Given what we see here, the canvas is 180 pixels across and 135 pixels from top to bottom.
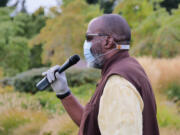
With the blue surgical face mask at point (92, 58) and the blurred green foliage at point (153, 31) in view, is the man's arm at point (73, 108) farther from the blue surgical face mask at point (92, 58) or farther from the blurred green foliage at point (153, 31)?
the blurred green foliage at point (153, 31)

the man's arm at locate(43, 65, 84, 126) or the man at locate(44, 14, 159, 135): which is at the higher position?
the man at locate(44, 14, 159, 135)

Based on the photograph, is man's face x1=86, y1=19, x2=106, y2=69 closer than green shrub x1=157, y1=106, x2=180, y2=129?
Yes

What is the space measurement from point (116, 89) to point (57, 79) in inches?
37.3

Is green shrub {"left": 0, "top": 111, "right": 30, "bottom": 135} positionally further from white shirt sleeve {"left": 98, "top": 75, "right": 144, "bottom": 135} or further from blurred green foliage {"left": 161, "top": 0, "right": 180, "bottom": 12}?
blurred green foliage {"left": 161, "top": 0, "right": 180, "bottom": 12}

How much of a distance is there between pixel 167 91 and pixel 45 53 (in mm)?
7637

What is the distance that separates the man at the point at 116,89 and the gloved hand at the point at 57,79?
40 cm

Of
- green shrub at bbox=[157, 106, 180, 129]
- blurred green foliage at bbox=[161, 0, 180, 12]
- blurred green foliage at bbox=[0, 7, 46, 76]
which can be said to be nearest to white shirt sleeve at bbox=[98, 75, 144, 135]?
green shrub at bbox=[157, 106, 180, 129]

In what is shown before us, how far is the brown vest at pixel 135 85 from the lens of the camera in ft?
6.27

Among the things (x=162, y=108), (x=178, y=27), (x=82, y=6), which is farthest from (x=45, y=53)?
(x=162, y=108)

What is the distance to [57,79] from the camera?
2646mm

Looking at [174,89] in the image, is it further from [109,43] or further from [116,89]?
[116,89]

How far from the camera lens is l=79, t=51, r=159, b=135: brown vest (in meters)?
1.91

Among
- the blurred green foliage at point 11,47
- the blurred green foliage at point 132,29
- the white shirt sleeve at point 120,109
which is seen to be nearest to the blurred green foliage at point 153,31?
the blurred green foliage at point 132,29

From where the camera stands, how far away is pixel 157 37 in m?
11.1
